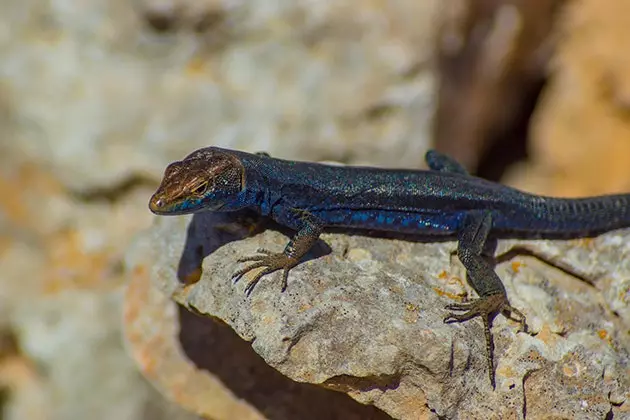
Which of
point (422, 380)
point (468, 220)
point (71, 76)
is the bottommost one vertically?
point (422, 380)

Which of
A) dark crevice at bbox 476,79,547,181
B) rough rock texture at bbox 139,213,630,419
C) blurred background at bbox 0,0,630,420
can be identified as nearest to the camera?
rough rock texture at bbox 139,213,630,419

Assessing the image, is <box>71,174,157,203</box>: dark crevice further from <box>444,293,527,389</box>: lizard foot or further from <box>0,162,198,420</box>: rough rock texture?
<box>444,293,527,389</box>: lizard foot

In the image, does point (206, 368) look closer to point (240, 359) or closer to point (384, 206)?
point (240, 359)

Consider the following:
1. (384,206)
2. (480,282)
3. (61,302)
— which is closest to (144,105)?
(61,302)

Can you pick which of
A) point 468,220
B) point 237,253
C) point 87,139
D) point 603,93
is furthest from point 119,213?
point 603,93

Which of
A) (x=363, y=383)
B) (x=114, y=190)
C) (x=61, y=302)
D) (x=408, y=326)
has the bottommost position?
(x=363, y=383)

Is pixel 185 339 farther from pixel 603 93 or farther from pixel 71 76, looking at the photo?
pixel 603 93

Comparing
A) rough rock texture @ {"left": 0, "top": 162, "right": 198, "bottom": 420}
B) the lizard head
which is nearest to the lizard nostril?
the lizard head

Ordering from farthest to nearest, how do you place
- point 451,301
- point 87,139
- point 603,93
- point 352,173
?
1. point 603,93
2. point 87,139
3. point 352,173
4. point 451,301
